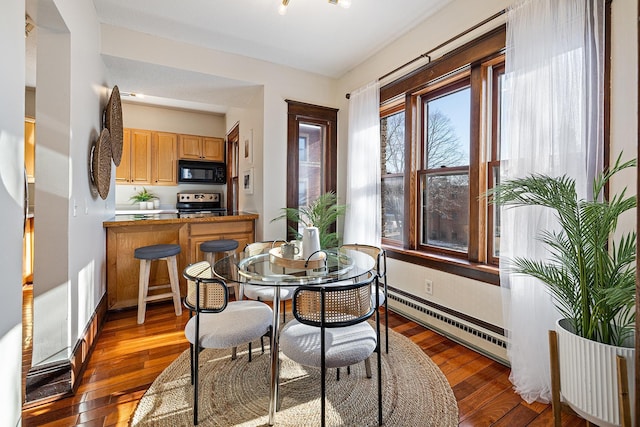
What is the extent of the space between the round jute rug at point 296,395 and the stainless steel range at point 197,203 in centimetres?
352

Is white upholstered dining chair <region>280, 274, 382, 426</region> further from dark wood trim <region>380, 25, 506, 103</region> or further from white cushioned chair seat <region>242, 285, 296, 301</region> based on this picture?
dark wood trim <region>380, 25, 506, 103</region>

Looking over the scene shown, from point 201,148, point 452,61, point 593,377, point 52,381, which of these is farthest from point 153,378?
point 201,148

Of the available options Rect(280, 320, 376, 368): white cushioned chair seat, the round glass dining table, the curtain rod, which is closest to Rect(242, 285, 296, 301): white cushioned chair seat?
the round glass dining table

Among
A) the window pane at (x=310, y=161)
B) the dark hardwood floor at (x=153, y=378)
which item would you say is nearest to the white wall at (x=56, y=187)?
the dark hardwood floor at (x=153, y=378)

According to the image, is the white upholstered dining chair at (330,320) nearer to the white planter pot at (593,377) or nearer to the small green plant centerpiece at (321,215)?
the white planter pot at (593,377)

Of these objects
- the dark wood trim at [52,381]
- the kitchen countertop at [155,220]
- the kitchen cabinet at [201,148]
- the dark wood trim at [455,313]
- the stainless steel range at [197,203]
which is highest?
the kitchen cabinet at [201,148]

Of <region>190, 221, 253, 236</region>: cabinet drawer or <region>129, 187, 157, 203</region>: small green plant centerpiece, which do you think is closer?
<region>190, 221, 253, 236</region>: cabinet drawer

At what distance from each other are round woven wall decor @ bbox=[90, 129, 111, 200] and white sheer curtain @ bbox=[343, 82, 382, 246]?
231 cm

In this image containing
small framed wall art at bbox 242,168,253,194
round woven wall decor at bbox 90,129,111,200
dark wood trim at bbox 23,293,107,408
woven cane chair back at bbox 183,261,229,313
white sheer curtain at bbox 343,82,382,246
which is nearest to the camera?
woven cane chair back at bbox 183,261,229,313

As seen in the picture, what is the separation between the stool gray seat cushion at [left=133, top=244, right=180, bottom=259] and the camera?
103 inches

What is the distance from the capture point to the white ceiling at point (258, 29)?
2.36 m

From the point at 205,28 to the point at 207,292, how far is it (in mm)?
2471

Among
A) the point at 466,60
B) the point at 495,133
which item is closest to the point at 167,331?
the point at 495,133

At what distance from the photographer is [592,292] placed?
126cm
